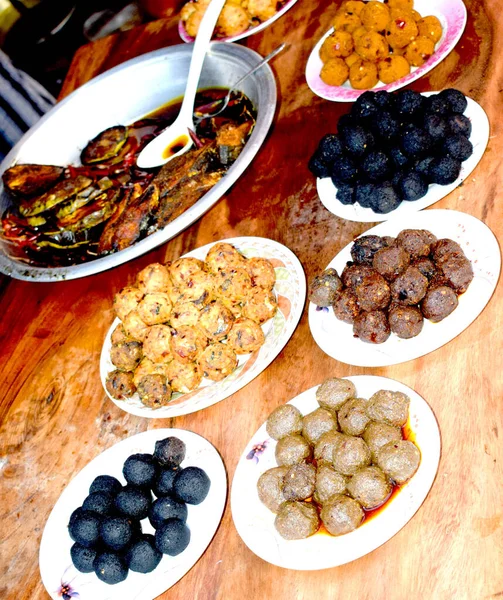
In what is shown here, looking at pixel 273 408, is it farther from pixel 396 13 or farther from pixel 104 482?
pixel 396 13

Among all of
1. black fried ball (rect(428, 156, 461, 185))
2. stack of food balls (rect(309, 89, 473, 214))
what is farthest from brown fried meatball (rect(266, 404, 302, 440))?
black fried ball (rect(428, 156, 461, 185))

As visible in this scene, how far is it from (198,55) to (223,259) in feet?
3.80

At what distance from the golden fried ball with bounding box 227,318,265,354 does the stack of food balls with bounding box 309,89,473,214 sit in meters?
0.60

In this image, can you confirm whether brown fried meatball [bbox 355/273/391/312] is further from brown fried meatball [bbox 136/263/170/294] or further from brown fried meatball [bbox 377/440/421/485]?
brown fried meatball [bbox 136/263/170/294]

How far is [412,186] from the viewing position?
6.38 feet

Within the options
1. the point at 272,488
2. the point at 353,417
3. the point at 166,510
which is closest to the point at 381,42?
the point at 353,417

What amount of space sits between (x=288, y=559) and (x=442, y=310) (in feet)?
2.65

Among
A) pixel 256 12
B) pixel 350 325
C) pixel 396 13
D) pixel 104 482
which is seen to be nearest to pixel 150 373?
pixel 104 482

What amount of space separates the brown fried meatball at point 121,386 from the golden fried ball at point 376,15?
1.67 metres

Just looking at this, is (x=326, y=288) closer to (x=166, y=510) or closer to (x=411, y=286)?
(x=411, y=286)

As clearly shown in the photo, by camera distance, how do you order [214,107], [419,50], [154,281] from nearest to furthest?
[154,281] < [419,50] < [214,107]

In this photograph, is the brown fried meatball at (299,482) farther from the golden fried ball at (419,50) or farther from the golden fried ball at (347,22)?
the golden fried ball at (347,22)

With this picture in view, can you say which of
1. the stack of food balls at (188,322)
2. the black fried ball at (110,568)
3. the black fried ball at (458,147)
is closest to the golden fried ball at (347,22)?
the black fried ball at (458,147)

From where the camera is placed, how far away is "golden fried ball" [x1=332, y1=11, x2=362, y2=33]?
95.7 inches
